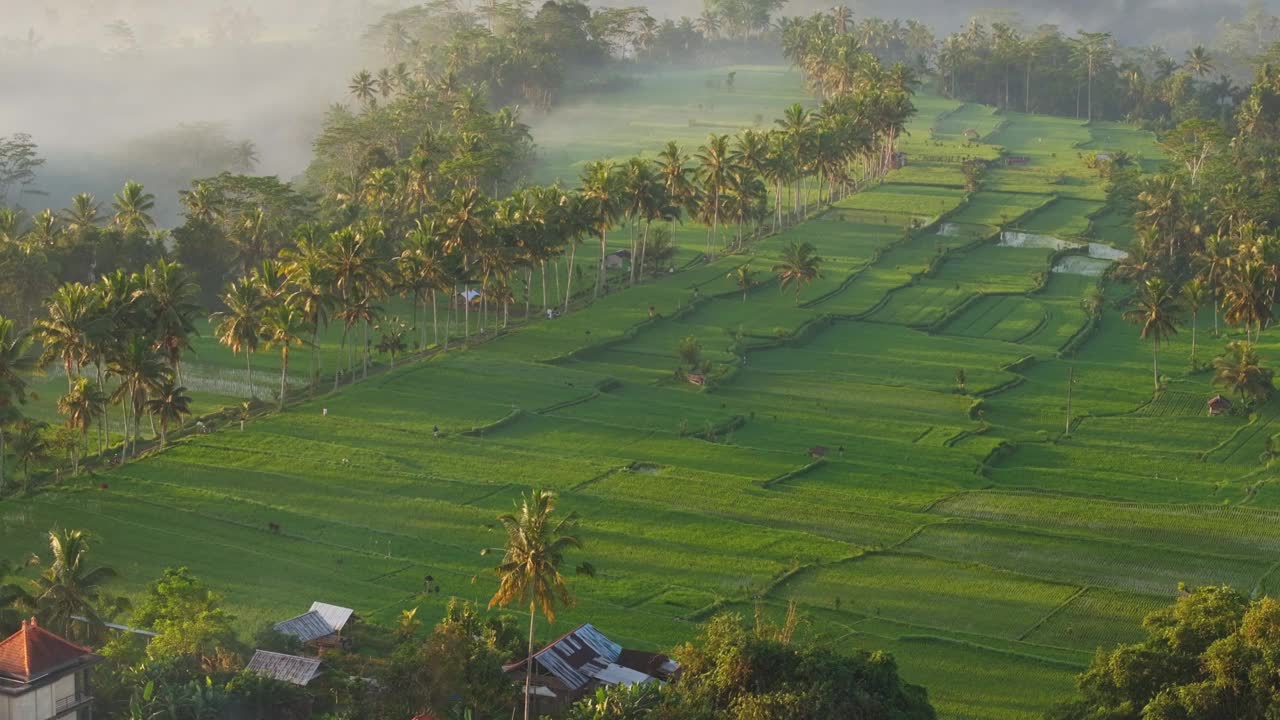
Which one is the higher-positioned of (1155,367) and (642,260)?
(642,260)

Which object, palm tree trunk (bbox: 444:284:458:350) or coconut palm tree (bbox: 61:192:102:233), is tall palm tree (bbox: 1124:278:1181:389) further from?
coconut palm tree (bbox: 61:192:102:233)

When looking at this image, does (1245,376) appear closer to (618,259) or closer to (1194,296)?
(1194,296)

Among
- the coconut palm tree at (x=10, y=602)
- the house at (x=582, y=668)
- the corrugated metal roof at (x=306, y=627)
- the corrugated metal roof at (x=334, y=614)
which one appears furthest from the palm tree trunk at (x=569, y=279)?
the coconut palm tree at (x=10, y=602)

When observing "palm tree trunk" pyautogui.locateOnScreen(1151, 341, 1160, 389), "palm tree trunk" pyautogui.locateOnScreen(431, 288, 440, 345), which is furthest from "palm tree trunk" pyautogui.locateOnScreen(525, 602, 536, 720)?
"palm tree trunk" pyautogui.locateOnScreen(1151, 341, 1160, 389)

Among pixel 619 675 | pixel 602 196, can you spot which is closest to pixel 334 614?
pixel 619 675

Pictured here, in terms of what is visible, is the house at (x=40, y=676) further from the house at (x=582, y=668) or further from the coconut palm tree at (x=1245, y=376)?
the coconut palm tree at (x=1245, y=376)

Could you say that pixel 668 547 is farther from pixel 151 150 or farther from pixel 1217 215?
pixel 151 150
